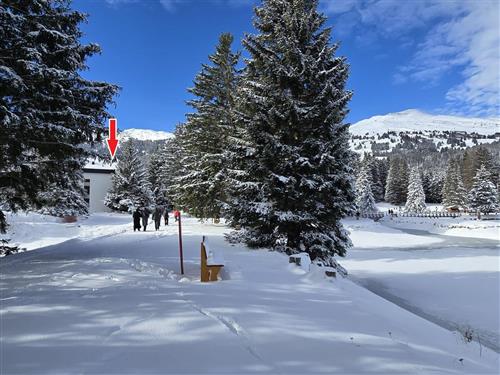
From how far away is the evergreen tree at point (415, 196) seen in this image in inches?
3217

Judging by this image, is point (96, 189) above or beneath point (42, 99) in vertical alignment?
above

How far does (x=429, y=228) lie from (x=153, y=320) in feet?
184

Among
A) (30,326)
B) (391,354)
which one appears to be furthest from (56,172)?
(391,354)

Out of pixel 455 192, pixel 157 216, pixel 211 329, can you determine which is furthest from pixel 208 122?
pixel 455 192

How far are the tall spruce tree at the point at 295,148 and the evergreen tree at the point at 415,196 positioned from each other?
75.8 m

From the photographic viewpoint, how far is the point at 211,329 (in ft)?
13.7

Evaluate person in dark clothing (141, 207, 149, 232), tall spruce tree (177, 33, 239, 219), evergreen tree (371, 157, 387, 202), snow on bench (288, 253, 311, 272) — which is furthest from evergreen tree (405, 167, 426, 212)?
snow on bench (288, 253, 311, 272)

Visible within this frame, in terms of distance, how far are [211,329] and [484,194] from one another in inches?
2860

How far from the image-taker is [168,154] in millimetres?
53281

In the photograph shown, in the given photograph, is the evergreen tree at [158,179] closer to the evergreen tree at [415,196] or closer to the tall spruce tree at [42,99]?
the tall spruce tree at [42,99]

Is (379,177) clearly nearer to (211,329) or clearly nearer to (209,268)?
(209,268)

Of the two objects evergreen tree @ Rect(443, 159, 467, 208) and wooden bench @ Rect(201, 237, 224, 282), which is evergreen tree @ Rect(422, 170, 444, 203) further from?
wooden bench @ Rect(201, 237, 224, 282)

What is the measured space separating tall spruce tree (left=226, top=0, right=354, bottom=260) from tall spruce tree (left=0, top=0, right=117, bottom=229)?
17.1 feet

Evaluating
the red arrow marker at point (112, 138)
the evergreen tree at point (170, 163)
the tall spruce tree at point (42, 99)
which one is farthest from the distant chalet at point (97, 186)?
the tall spruce tree at point (42, 99)
